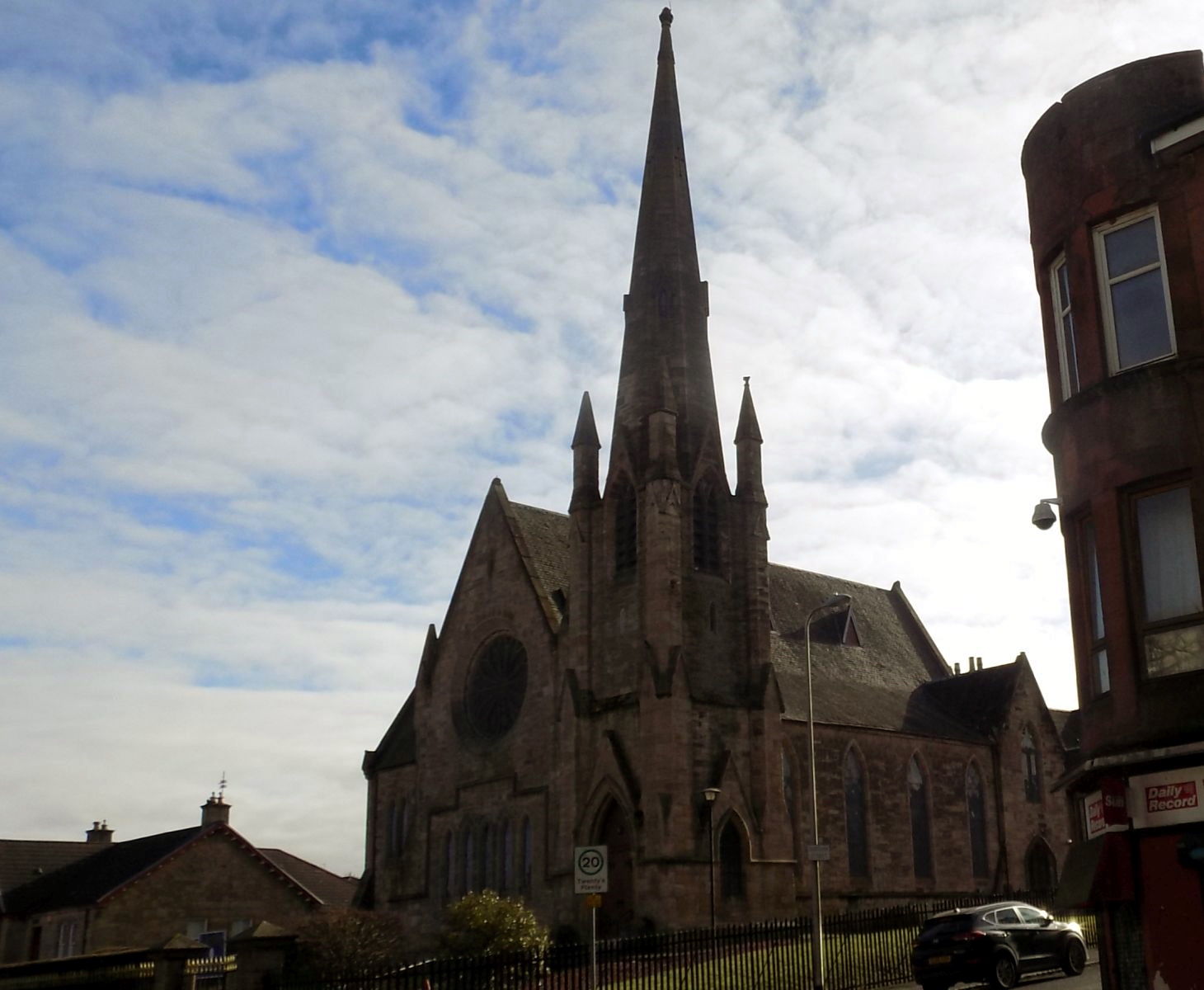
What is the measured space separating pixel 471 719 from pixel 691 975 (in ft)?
71.3

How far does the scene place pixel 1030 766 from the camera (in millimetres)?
51781

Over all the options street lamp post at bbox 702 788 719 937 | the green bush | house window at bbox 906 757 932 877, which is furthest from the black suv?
house window at bbox 906 757 932 877

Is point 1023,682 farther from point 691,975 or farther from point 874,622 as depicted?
point 691,975

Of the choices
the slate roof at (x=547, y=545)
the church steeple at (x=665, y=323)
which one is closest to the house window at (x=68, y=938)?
the slate roof at (x=547, y=545)

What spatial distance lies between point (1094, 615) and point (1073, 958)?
13.1 m

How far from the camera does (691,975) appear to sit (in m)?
26.0

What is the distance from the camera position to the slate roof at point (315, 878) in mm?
65375

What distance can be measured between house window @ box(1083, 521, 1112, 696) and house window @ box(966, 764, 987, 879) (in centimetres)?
3474

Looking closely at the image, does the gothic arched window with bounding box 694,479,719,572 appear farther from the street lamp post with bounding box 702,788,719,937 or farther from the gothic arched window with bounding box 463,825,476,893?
the gothic arched window with bounding box 463,825,476,893

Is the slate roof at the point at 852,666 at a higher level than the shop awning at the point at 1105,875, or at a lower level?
higher

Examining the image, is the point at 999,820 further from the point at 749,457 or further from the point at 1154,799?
the point at 1154,799

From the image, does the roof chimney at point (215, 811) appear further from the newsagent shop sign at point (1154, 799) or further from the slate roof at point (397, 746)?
the newsagent shop sign at point (1154, 799)

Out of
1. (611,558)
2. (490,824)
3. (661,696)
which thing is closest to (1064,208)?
(661,696)

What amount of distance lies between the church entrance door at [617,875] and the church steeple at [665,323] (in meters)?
10.2
